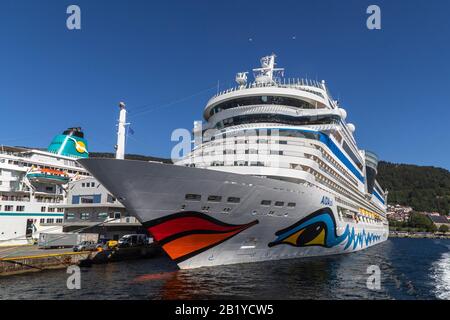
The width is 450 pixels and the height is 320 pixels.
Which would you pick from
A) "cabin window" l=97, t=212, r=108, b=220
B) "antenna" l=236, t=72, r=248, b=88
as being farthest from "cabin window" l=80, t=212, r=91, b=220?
"antenna" l=236, t=72, r=248, b=88

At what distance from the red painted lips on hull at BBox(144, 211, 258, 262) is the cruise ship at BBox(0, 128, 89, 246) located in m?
24.0

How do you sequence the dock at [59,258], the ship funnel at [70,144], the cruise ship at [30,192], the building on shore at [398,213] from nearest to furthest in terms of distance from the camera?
the dock at [59,258]
the cruise ship at [30,192]
the ship funnel at [70,144]
the building on shore at [398,213]

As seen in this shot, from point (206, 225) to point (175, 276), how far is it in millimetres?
3257

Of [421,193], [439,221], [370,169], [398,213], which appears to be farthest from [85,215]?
[421,193]

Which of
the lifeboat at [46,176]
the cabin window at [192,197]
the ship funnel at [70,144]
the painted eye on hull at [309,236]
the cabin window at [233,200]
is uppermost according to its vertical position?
the ship funnel at [70,144]

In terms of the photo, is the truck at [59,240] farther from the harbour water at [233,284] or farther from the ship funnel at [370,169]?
the ship funnel at [370,169]

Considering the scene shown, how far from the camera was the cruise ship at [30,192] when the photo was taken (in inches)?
1512

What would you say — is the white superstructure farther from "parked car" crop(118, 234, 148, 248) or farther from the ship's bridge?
"parked car" crop(118, 234, 148, 248)

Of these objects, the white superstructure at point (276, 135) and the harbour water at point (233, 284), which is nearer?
the harbour water at point (233, 284)

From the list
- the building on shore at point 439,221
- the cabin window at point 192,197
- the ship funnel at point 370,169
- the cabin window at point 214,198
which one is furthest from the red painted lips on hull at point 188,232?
the building on shore at point 439,221

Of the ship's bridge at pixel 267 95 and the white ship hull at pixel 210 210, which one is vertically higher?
the ship's bridge at pixel 267 95

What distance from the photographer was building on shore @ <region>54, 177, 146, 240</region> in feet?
122

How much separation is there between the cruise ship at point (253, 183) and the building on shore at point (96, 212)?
14.8m
